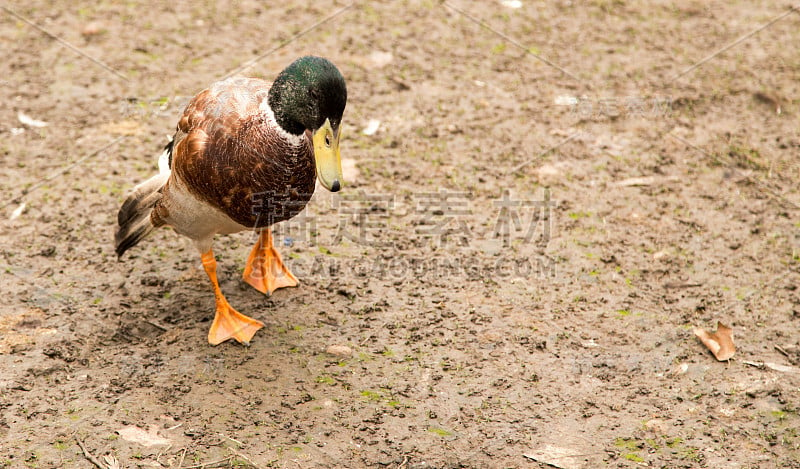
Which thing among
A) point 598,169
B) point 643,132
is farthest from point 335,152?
point 643,132

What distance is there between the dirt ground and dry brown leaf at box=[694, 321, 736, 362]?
5 centimetres

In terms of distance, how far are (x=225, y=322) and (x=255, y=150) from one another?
1040mm

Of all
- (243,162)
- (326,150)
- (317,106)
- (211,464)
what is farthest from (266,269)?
(211,464)

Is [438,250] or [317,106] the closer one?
[317,106]

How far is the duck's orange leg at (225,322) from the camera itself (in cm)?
A: 403

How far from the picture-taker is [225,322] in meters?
4.09

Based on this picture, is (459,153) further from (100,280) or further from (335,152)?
(100,280)

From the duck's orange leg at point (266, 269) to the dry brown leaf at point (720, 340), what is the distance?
7.39ft

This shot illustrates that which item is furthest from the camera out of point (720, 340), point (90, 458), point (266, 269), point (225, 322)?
point (266, 269)

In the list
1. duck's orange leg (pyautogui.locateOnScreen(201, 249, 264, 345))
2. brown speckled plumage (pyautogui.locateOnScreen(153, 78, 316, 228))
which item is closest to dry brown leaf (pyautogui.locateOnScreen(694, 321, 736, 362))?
brown speckled plumage (pyautogui.locateOnScreen(153, 78, 316, 228))

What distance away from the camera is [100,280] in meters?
4.39

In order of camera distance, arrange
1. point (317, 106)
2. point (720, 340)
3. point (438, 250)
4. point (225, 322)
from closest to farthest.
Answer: point (317, 106)
point (720, 340)
point (225, 322)
point (438, 250)

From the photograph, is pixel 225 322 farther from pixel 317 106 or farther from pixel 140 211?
pixel 317 106

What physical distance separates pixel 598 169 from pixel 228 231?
2650mm
